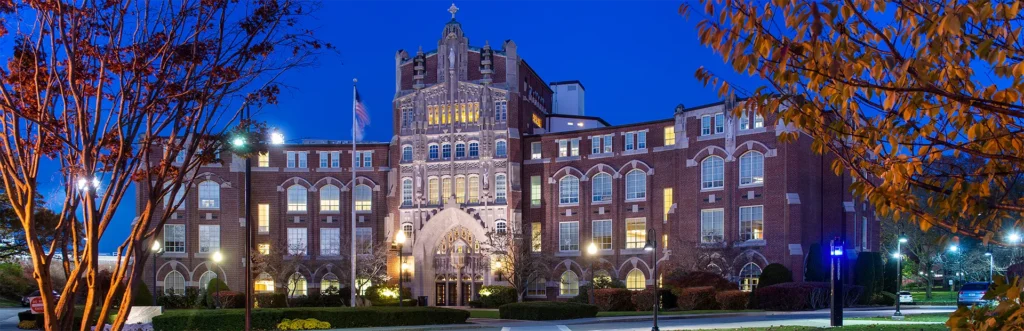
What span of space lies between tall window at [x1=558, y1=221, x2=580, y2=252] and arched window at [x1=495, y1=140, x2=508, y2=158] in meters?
6.53

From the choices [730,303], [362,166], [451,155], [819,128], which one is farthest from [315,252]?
[819,128]

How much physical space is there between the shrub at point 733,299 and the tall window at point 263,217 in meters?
36.8

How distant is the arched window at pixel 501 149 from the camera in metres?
65.3

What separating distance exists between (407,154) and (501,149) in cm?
751

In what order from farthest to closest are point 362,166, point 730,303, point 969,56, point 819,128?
point 362,166
point 730,303
point 819,128
point 969,56

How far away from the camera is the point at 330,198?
69188 mm

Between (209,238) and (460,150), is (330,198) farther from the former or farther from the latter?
(460,150)

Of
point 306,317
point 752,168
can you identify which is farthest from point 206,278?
point 752,168

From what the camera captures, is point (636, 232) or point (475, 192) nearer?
point (636, 232)

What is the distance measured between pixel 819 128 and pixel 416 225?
5939cm

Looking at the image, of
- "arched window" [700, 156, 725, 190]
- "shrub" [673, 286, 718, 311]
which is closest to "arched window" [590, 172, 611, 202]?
"arched window" [700, 156, 725, 190]

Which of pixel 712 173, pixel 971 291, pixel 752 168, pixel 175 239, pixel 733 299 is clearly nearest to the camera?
pixel 733 299

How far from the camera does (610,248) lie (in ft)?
205

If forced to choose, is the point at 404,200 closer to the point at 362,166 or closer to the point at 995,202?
the point at 362,166
